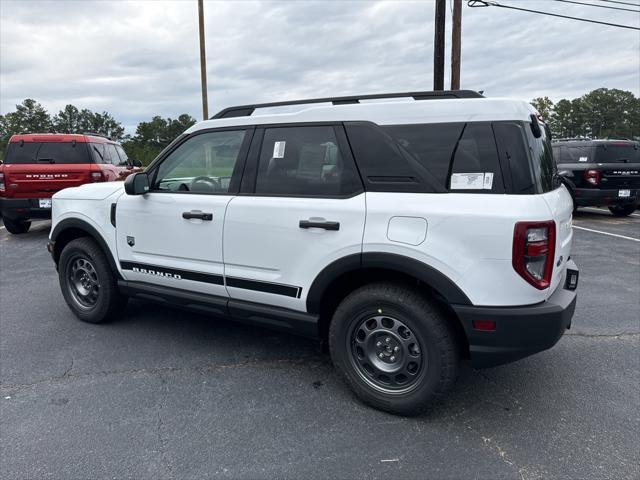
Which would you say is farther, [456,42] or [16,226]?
[456,42]

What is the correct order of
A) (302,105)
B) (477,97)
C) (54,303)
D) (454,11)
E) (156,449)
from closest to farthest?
(156,449) → (477,97) → (302,105) → (54,303) → (454,11)

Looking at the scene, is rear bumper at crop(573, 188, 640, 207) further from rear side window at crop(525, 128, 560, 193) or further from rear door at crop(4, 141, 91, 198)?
rear door at crop(4, 141, 91, 198)

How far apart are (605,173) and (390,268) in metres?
9.71

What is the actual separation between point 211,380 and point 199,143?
5.91ft

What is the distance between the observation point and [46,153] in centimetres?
894

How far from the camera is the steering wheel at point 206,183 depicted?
11.8 ft

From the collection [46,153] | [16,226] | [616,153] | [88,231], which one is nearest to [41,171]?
[46,153]

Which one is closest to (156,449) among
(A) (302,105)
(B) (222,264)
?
(B) (222,264)

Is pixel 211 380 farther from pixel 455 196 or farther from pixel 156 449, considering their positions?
pixel 455 196

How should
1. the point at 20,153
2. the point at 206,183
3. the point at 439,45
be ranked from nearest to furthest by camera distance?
1. the point at 206,183
2. the point at 20,153
3. the point at 439,45

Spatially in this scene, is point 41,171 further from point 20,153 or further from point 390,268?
point 390,268

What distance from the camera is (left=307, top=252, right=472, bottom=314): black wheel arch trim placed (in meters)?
2.57

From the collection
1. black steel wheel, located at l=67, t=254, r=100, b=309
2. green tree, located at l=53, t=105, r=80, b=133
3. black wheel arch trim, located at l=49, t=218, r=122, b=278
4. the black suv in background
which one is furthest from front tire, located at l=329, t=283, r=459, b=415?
green tree, located at l=53, t=105, r=80, b=133

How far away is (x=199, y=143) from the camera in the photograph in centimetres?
371
